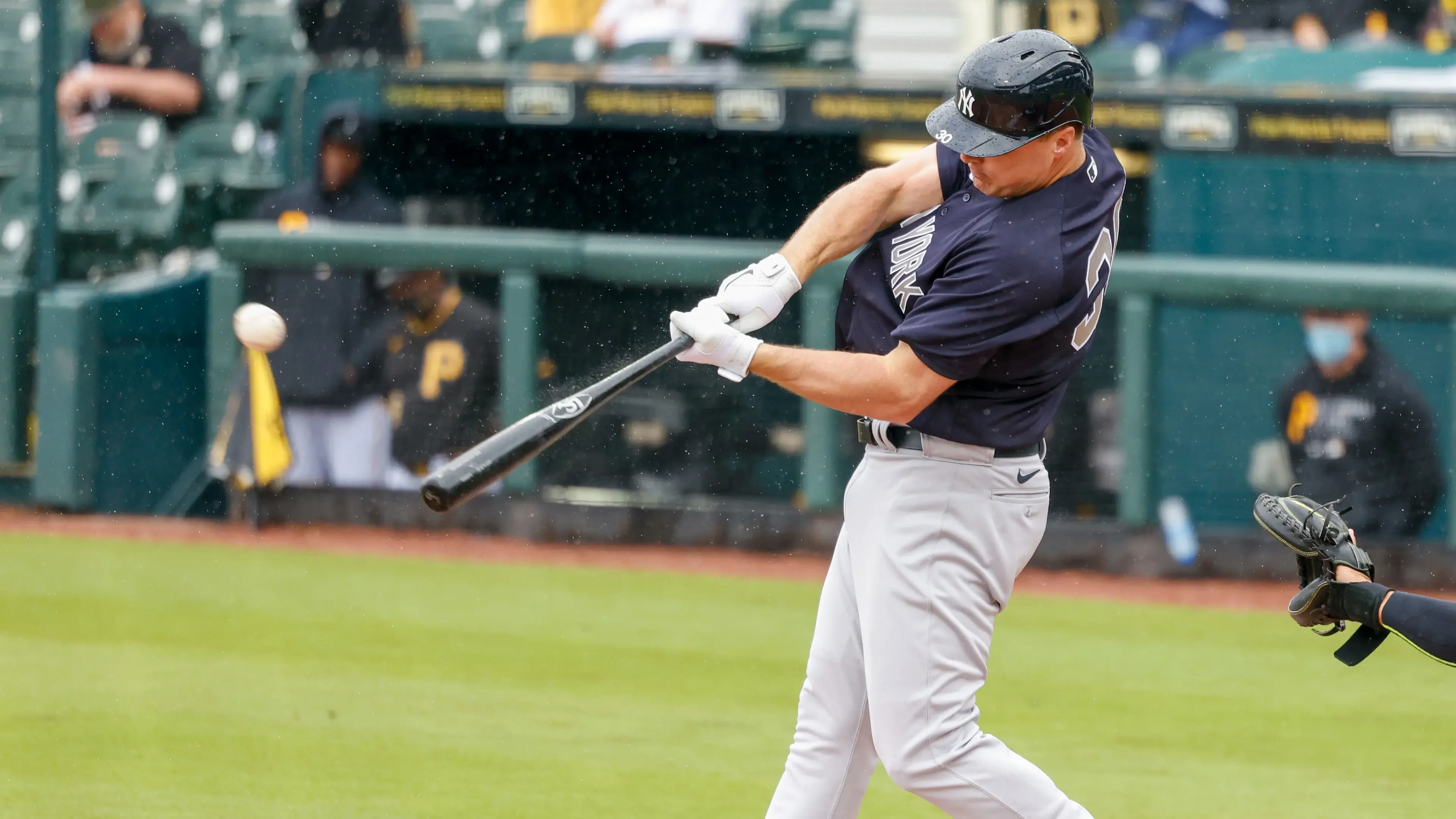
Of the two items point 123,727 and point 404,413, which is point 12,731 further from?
point 404,413

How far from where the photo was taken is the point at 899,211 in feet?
11.6

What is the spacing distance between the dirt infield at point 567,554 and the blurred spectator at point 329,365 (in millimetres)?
291

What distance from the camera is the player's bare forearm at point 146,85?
1001 cm

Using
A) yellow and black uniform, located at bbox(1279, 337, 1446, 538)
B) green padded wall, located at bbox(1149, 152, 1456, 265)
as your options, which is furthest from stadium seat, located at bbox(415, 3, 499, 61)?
yellow and black uniform, located at bbox(1279, 337, 1446, 538)

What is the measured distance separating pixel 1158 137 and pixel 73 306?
16.6ft

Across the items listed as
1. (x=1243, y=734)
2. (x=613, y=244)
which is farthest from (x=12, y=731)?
(x=613, y=244)

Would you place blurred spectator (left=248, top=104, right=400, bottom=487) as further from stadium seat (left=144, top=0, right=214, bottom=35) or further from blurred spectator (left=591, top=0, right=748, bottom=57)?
stadium seat (left=144, top=0, right=214, bottom=35)

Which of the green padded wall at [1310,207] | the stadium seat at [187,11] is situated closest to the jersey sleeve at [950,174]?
the green padded wall at [1310,207]

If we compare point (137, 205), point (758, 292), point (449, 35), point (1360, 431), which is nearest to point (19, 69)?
point (137, 205)

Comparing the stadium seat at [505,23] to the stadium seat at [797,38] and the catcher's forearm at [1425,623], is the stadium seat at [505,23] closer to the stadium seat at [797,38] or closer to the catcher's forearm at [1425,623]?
the stadium seat at [797,38]

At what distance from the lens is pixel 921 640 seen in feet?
10.6

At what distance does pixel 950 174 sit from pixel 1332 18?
684 cm

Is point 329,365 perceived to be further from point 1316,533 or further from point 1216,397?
A: point 1316,533

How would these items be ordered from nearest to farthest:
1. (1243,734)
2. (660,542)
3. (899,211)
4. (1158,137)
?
(899,211), (1243,734), (660,542), (1158,137)
